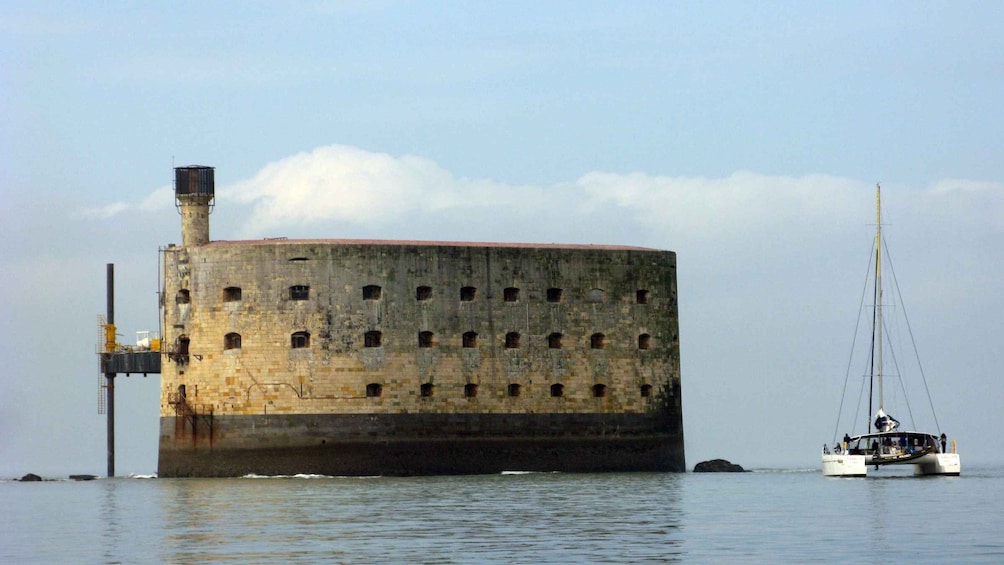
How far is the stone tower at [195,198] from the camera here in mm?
51844

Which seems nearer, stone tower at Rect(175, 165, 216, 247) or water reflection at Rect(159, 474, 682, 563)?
water reflection at Rect(159, 474, 682, 563)

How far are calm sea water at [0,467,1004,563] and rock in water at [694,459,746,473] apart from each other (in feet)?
26.6

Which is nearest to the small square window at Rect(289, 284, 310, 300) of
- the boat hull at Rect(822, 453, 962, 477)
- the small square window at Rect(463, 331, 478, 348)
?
the small square window at Rect(463, 331, 478, 348)

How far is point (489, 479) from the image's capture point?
48594 mm

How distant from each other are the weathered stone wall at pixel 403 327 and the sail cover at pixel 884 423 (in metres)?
6.40

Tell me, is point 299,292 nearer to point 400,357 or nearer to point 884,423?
point 400,357

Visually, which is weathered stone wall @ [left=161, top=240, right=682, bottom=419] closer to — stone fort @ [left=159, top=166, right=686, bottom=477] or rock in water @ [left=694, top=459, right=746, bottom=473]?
stone fort @ [left=159, top=166, right=686, bottom=477]

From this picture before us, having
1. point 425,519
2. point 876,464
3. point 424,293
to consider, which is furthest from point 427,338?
point 425,519

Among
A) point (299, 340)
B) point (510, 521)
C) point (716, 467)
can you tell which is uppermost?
point (299, 340)

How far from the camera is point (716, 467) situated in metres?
57.6

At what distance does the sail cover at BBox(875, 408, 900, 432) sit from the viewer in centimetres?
5003

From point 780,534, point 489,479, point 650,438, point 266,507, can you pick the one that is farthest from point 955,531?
point 650,438

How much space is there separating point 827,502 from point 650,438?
1463cm

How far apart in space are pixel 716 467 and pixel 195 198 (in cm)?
1790
